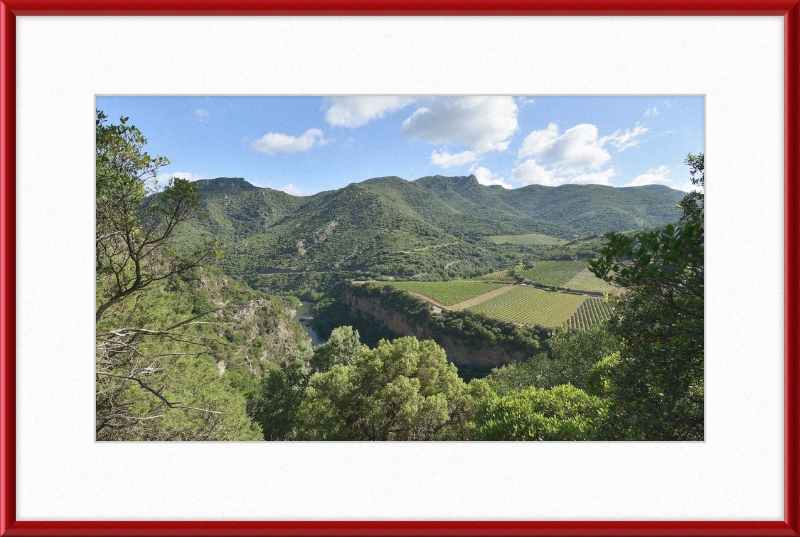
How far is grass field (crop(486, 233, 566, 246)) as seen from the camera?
1447 cm

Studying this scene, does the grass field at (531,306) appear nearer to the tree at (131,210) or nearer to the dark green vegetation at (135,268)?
the dark green vegetation at (135,268)

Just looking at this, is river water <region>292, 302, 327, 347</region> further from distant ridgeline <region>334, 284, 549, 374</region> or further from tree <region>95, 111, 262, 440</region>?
tree <region>95, 111, 262, 440</region>

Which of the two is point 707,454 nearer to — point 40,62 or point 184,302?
point 40,62

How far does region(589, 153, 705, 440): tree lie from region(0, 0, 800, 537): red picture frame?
0.37 m

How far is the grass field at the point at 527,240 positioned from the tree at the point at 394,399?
10328mm

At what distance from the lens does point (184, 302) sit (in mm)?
6980

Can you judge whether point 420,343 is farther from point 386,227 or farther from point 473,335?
point 386,227

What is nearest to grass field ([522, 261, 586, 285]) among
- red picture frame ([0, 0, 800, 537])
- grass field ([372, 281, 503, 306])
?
grass field ([372, 281, 503, 306])

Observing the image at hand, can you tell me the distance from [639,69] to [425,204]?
76.9ft

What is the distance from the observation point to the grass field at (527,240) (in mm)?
14467

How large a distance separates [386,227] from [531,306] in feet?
49.8

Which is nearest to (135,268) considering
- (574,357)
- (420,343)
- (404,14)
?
(404,14)

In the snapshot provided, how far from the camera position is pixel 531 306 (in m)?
13.9
